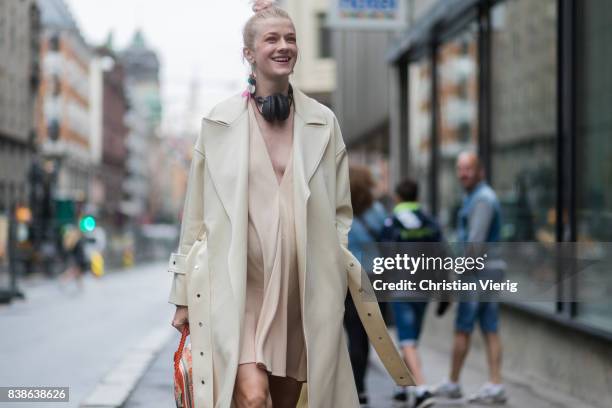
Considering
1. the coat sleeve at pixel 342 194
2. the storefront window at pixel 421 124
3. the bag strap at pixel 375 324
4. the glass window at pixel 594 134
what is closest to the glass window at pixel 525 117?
the glass window at pixel 594 134

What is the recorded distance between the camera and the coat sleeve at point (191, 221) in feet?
12.9

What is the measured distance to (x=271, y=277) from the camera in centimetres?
376

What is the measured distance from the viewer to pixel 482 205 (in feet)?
26.4

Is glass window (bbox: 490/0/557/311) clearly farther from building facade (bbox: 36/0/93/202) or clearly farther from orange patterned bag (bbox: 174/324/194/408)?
building facade (bbox: 36/0/93/202)

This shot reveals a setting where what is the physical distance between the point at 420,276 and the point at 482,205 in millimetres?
3290

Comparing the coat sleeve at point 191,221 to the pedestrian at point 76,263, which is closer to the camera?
the coat sleeve at point 191,221

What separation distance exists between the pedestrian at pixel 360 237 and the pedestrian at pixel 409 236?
0.21m

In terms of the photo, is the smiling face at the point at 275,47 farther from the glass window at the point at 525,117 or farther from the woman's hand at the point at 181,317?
the glass window at the point at 525,117

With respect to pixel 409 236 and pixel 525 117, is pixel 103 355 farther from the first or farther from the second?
pixel 525 117

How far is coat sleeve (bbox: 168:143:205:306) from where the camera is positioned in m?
3.95

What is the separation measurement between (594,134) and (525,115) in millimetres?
2275

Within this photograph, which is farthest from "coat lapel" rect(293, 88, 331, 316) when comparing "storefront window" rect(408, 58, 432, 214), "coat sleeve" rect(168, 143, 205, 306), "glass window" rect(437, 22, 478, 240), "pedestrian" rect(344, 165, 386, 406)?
"storefront window" rect(408, 58, 432, 214)

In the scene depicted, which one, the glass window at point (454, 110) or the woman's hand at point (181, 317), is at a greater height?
the glass window at point (454, 110)

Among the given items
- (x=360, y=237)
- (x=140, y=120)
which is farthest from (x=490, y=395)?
(x=140, y=120)
